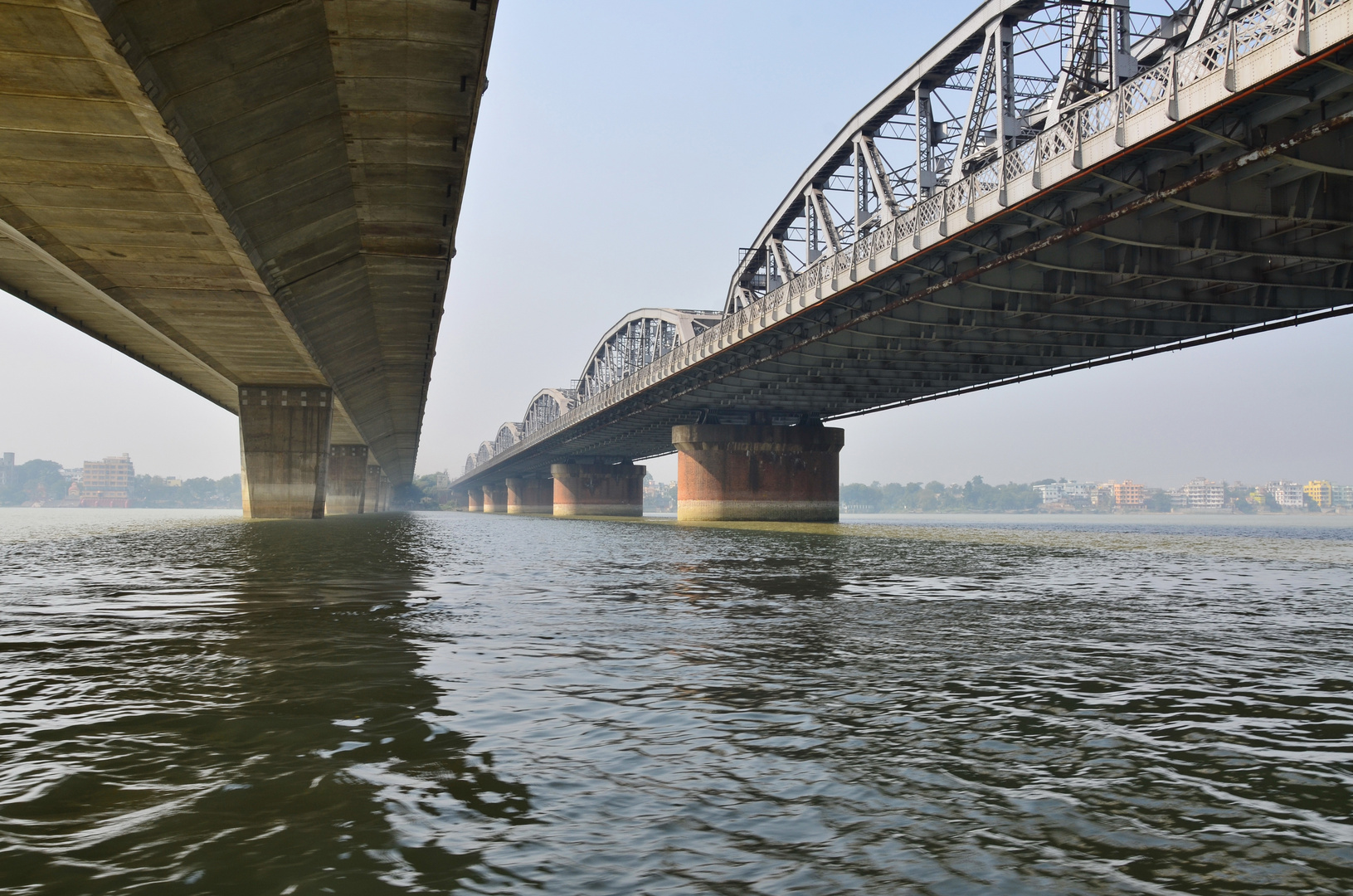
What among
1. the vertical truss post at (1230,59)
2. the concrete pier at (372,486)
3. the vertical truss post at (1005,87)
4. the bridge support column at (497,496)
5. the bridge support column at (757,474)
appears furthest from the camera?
the bridge support column at (497,496)

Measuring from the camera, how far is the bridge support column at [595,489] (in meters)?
126

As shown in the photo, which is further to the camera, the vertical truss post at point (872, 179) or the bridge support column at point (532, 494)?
the bridge support column at point (532, 494)

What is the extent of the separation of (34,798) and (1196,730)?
6.81 metres

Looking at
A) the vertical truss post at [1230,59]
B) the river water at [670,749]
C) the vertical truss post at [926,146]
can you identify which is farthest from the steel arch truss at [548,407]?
the river water at [670,749]

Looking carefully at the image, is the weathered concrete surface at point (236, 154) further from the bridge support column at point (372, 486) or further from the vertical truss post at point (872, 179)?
the bridge support column at point (372, 486)

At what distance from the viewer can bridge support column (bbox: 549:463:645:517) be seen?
126m

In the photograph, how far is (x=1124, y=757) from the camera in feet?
19.6

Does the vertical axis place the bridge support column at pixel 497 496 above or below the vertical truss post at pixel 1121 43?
below

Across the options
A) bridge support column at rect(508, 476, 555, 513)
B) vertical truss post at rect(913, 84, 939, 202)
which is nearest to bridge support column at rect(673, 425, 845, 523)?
vertical truss post at rect(913, 84, 939, 202)

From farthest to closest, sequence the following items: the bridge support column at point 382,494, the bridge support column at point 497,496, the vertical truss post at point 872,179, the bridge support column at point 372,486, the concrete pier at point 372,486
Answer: the bridge support column at point 497,496
the bridge support column at point 382,494
the bridge support column at point 372,486
the concrete pier at point 372,486
the vertical truss post at point 872,179

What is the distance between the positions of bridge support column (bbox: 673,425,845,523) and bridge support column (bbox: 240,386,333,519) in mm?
26320

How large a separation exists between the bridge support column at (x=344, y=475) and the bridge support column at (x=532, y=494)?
1979 inches

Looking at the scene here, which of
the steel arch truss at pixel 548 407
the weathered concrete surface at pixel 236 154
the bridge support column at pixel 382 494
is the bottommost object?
the bridge support column at pixel 382 494

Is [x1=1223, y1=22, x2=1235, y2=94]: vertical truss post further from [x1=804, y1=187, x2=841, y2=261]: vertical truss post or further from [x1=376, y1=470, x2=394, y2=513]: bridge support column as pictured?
[x1=376, y1=470, x2=394, y2=513]: bridge support column
